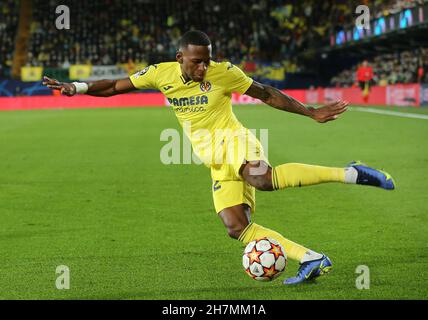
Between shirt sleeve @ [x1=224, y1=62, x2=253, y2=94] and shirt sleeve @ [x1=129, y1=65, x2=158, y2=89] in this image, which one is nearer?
shirt sleeve @ [x1=224, y1=62, x2=253, y2=94]

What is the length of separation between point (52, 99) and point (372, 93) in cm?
1797

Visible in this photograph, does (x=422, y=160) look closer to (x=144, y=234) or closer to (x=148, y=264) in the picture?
(x=144, y=234)

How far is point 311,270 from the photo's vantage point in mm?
6301

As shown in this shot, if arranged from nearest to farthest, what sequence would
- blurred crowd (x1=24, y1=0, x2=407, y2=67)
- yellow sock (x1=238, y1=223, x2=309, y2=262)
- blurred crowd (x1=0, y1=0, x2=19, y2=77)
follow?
yellow sock (x1=238, y1=223, x2=309, y2=262) < blurred crowd (x1=24, y1=0, x2=407, y2=67) < blurred crowd (x1=0, y1=0, x2=19, y2=77)

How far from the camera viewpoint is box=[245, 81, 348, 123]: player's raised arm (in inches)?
269

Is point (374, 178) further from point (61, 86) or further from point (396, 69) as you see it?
point (396, 69)

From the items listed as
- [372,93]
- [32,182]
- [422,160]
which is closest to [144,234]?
[32,182]

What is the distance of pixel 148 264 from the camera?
7.21 meters

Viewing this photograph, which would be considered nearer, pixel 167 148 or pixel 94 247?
pixel 94 247

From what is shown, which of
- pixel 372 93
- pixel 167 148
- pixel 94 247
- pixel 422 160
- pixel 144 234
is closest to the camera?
pixel 94 247

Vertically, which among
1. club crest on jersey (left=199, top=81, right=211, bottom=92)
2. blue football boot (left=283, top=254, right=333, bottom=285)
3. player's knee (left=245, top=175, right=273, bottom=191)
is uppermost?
club crest on jersey (left=199, top=81, right=211, bottom=92)

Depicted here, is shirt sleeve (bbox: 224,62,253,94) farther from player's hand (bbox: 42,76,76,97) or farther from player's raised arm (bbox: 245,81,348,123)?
player's hand (bbox: 42,76,76,97)

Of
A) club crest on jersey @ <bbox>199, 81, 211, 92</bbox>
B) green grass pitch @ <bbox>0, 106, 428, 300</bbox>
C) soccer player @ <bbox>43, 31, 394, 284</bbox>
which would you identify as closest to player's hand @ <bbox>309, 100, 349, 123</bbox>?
soccer player @ <bbox>43, 31, 394, 284</bbox>

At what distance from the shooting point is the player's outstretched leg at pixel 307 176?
6.28 meters
